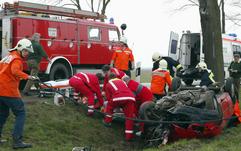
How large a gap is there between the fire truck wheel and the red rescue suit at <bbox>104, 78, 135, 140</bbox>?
4951 mm

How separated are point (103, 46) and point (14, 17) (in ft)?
13.3

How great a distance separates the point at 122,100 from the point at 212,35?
641 centimetres

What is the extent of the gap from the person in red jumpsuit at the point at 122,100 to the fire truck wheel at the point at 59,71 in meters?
4.93

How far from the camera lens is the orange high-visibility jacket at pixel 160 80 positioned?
34.3 feet

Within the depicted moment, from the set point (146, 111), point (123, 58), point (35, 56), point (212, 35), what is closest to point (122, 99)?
point (146, 111)

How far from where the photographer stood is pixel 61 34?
1413 cm

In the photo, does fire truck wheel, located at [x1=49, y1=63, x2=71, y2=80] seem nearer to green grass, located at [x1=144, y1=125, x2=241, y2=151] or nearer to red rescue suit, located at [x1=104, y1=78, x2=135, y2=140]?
red rescue suit, located at [x1=104, y1=78, x2=135, y2=140]

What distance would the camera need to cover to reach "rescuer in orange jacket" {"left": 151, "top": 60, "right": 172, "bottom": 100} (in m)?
10.5

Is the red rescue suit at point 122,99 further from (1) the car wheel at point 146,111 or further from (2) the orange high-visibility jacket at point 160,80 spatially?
(2) the orange high-visibility jacket at point 160,80

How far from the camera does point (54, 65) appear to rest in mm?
13797

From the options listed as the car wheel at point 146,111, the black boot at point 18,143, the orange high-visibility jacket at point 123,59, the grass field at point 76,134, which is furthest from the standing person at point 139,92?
the black boot at point 18,143

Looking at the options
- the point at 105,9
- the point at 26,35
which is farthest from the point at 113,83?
the point at 105,9

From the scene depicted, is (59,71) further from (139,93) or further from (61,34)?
(139,93)

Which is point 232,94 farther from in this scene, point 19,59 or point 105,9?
point 105,9
